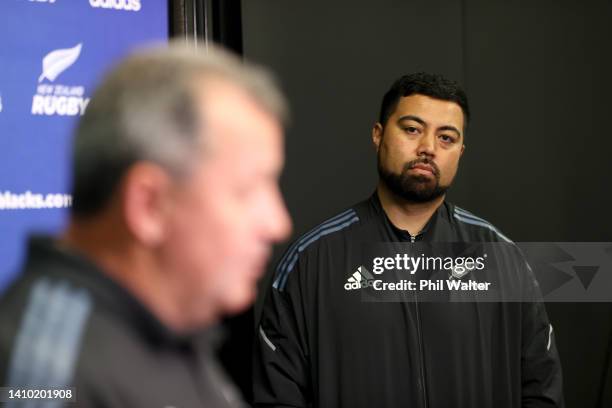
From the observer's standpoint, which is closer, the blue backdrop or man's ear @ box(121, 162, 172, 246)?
man's ear @ box(121, 162, 172, 246)

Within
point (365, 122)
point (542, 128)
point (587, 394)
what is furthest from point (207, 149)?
point (587, 394)

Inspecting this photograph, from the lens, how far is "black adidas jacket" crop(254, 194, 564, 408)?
8.22ft

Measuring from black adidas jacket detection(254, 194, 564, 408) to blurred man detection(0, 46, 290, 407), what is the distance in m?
1.77

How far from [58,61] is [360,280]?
1.23 metres

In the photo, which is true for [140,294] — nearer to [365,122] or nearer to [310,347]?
[310,347]

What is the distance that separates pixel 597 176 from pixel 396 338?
1.74m

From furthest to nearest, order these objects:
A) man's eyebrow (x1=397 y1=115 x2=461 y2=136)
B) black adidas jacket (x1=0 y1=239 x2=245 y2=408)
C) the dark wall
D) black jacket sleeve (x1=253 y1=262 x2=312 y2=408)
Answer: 1. the dark wall
2. man's eyebrow (x1=397 y1=115 x2=461 y2=136)
3. black jacket sleeve (x1=253 y1=262 x2=312 y2=408)
4. black adidas jacket (x1=0 y1=239 x2=245 y2=408)

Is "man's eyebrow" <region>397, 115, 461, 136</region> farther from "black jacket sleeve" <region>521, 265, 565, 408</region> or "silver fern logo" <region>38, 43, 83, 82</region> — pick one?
"silver fern logo" <region>38, 43, 83, 82</region>

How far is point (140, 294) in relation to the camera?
30.0 inches

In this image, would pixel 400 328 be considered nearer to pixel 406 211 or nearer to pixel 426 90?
pixel 406 211

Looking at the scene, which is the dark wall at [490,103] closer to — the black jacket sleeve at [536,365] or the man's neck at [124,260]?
the black jacket sleeve at [536,365]

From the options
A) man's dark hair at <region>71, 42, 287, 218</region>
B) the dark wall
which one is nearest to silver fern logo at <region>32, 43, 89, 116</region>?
the dark wall

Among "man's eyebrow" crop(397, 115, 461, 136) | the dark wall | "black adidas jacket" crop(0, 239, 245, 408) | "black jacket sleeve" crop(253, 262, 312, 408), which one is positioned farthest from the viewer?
the dark wall

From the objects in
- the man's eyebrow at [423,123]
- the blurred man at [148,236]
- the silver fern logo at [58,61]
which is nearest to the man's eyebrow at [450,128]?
the man's eyebrow at [423,123]
